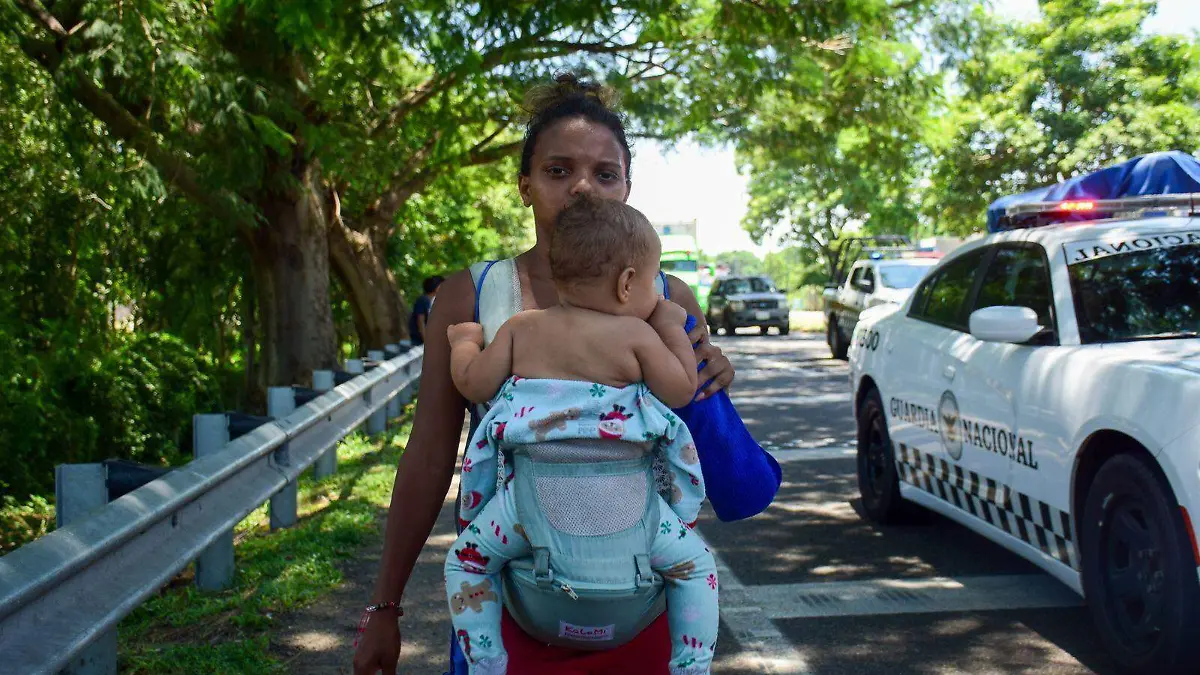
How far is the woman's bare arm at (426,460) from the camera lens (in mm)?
2529

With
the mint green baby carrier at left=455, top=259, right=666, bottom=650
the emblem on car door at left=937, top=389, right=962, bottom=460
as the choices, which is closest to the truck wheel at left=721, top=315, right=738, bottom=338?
the emblem on car door at left=937, top=389, right=962, bottom=460

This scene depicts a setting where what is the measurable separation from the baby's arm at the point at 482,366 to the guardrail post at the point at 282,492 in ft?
16.7

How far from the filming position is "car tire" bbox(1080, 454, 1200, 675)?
4332mm

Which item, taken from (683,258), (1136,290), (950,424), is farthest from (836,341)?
(683,258)

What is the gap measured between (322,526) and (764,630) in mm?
3007

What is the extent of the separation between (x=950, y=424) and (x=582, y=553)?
4761mm

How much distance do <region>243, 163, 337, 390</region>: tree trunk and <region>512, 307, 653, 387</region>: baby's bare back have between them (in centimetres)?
1316

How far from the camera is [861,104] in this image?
2173cm

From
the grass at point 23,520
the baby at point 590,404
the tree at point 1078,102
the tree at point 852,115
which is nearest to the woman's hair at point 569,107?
the baby at point 590,404

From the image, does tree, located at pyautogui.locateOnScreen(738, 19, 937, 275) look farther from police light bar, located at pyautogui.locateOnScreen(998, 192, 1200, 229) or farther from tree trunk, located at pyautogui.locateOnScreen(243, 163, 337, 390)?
police light bar, located at pyautogui.locateOnScreen(998, 192, 1200, 229)

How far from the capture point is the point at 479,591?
88.6 inches

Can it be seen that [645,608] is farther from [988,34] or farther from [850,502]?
[988,34]

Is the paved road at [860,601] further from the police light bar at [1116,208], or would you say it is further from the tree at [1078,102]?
the tree at [1078,102]

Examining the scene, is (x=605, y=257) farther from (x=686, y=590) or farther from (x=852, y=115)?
(x=852, y=115)
